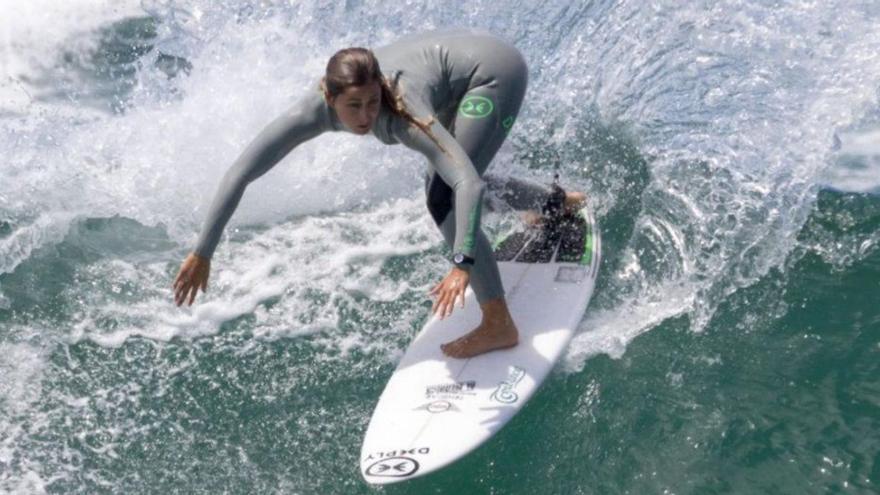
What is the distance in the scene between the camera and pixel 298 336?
5.77m

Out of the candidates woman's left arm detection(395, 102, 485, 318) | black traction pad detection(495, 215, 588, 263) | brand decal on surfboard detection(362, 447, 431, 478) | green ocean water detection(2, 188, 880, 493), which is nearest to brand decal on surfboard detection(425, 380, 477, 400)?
green ocean water detection(2, 188, 880, 493)

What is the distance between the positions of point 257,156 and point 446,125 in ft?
3.53

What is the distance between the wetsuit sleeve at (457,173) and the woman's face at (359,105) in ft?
0.67

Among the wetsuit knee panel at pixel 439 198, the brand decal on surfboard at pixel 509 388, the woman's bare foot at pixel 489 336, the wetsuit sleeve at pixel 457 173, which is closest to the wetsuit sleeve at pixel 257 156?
the wetsuit sleeve at pixel 457 173

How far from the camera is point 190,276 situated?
479cm

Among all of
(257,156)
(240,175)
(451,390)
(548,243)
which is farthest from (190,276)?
(548,243)

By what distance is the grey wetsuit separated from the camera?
15.4 feet

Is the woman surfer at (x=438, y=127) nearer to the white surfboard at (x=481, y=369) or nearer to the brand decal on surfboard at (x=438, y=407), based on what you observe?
the white surfboard at (x=481, y=369)

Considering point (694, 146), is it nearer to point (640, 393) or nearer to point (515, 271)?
point (515, 271)

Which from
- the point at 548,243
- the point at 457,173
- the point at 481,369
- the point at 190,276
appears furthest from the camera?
the point at 548,243

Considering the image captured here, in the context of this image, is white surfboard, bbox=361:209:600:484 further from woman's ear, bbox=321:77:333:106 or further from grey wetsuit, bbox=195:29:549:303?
woman's ear, bbox=321:77:333:106

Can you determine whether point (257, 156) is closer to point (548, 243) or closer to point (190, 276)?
point (190, 276)

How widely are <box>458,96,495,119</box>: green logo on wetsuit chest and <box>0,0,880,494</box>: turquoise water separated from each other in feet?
3.99

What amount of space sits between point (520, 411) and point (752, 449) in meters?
1.04
